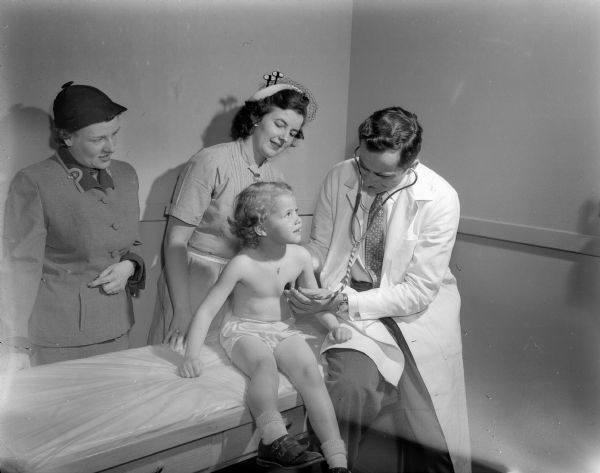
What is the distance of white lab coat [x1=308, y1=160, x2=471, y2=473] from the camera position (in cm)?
168

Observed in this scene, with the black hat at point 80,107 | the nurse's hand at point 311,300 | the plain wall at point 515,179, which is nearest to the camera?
the black hat at point 80,107

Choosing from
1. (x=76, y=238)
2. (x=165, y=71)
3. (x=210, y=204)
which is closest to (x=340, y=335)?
(x=210, y=204)

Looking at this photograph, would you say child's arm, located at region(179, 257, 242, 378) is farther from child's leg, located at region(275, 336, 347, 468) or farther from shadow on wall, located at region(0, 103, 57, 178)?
shadow on wall, located at region(0, 103, 57, 178)

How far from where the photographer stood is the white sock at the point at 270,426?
1.39 meters

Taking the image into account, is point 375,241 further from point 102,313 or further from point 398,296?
point 102,313

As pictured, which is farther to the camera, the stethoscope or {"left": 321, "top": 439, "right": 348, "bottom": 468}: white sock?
the stethoscope

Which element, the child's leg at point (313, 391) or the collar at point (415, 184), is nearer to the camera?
the child's leg at point (313, 391)

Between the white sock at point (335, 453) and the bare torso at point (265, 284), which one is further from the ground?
the bare torso at point (265, 284)

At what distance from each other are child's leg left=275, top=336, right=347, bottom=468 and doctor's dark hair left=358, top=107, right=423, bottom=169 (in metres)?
0.63

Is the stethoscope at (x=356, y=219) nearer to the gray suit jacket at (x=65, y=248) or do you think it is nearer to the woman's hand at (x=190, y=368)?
the woman's hand at (x=190, y=368)

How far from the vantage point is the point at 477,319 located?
1.75 metres

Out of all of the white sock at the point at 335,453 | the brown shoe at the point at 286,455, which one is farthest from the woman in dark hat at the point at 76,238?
the white sock at the point at 335,453

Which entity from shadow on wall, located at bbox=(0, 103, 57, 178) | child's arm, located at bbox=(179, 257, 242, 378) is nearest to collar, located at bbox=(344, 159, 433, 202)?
child's arm, located at bbox=(179, 257, 242, 378)

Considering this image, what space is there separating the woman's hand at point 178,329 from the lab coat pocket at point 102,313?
128 millimetres
